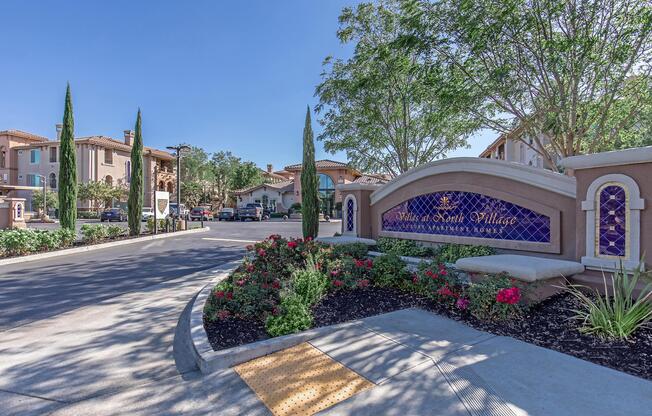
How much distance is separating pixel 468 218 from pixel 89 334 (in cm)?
709

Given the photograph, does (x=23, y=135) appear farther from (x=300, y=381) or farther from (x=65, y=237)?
(x=300, y=381)

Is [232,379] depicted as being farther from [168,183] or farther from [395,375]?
[168,183]

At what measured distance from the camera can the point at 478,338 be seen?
4.07 metres

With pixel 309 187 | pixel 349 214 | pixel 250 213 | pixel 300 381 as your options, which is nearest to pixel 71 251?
pixel 309 187

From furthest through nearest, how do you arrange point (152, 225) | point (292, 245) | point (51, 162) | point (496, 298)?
1. point (51, 162)
2. point (152, 225)
3. point (292, 245)
4. point (496, 298)

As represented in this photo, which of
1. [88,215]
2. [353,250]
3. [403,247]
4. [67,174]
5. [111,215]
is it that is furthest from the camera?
[88,215]

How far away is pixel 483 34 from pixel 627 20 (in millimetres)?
3088

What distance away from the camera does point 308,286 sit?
536 centimetres

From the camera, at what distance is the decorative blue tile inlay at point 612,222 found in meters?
4.68

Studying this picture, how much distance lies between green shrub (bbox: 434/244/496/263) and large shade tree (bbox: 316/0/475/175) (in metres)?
4.38

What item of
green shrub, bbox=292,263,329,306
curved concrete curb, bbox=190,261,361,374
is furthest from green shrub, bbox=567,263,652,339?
green shrub, bbox=292,263,329,306

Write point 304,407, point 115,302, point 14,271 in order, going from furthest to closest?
point 14,271 < point 115,302 < point 304,407

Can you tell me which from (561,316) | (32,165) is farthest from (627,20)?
(32,165)

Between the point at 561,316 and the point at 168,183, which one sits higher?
the point at 168,183
